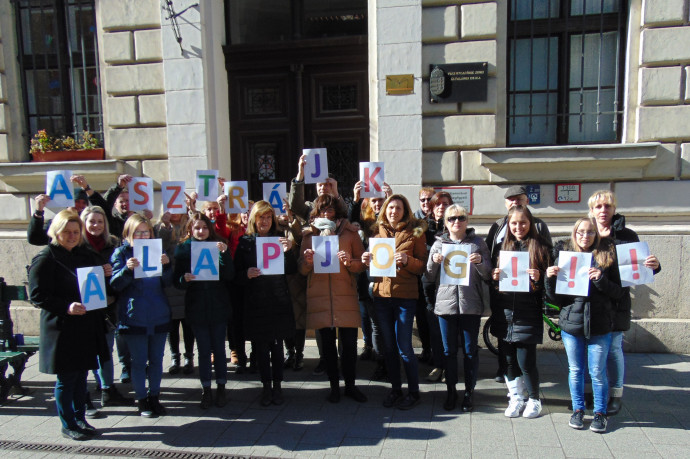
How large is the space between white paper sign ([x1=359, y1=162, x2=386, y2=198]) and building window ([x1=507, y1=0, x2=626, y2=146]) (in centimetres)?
220

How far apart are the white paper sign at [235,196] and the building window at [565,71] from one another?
3409 millimetres

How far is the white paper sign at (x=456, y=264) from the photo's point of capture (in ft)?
13.2

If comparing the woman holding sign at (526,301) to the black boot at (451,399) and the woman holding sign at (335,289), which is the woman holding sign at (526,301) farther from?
the woman holding sign at (335,289)

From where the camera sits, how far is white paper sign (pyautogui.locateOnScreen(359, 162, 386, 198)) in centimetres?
510

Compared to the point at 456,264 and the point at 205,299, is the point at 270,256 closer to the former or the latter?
the point at 205,299

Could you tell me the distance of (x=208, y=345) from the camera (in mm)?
4418

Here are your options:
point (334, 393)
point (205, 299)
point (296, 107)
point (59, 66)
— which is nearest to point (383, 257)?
point (334, 393)

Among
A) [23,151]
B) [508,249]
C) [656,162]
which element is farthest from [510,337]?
[23,151]

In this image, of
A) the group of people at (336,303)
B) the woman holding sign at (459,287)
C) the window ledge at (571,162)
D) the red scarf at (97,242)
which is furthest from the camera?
the window ledge at (571,162)

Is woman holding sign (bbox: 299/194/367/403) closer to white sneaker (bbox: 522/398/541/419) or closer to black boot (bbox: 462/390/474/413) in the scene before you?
black boot (bbox: 462/390/474/413)

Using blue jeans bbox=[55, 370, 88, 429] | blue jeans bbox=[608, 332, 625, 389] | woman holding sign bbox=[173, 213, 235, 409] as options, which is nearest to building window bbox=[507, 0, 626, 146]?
blue jeans bbox=[608, 332, 625, 389]

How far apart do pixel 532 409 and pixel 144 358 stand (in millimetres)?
3201

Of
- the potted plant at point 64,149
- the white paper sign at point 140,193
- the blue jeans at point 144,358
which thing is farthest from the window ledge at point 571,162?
the potted plant at point 64,149

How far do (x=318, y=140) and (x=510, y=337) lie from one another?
4006mm
